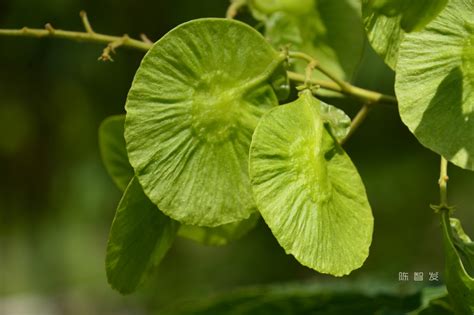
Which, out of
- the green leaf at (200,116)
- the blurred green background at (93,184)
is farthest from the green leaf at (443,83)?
the blurred green background at (93,184)

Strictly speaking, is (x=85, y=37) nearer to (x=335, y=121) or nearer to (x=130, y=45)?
(x=130, y=45)

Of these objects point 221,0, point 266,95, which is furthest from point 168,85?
point 221,0

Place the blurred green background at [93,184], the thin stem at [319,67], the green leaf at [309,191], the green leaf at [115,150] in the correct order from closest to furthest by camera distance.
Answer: the green leaf at [309,191] < the thin stem at [319,67] < the green leaf at [115,150] < the blurred green background at [93,184]

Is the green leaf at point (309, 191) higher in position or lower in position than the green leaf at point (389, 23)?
lower

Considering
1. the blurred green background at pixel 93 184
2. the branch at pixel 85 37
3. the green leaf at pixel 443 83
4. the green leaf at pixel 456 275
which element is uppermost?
the green leaf at pixel 443 83

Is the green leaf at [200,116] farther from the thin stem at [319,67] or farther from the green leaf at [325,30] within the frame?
the green leaf at [325,30]

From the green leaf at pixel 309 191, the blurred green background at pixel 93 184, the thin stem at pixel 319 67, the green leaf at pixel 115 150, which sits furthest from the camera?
the blurred green background at pixel 93 184

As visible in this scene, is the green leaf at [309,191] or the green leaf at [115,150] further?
the green leaf at [115,150]

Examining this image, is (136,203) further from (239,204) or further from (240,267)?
(240,267)
